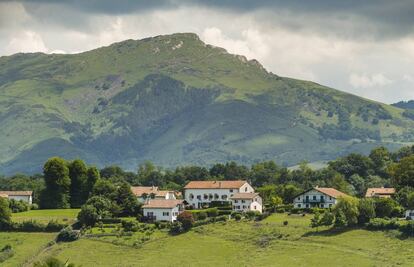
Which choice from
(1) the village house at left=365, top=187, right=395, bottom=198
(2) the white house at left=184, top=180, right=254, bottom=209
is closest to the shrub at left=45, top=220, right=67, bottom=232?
(2) the white house at left=184, top=180, right=254, bottom=209

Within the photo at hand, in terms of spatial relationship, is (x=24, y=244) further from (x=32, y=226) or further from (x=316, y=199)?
(x=316, y=199)

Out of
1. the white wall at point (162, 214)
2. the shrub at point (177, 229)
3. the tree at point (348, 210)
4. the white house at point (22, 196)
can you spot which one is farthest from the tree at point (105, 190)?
the tree at point (348, 210)

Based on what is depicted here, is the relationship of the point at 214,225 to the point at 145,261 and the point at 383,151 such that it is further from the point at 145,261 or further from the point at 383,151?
the point at 383,151

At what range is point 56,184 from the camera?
520 ft

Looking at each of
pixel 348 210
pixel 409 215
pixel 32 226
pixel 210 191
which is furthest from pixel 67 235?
pixel 409 215

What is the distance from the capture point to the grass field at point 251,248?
10787 centimetres

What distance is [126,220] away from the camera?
13638 centimetres

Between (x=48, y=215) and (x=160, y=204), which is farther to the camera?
(x=48, y=215)

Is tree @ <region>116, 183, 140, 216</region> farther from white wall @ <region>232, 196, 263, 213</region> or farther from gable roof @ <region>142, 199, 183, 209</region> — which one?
white wall @ <region>232, 196, 263, 213</region>

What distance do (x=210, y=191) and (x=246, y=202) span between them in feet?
54.7

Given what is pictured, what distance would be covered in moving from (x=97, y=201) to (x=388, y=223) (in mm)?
49705

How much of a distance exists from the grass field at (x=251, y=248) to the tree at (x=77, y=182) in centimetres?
3308

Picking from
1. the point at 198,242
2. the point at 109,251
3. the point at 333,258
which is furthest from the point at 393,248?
the point at 109,251

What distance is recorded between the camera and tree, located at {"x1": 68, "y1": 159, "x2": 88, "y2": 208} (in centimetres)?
16050
